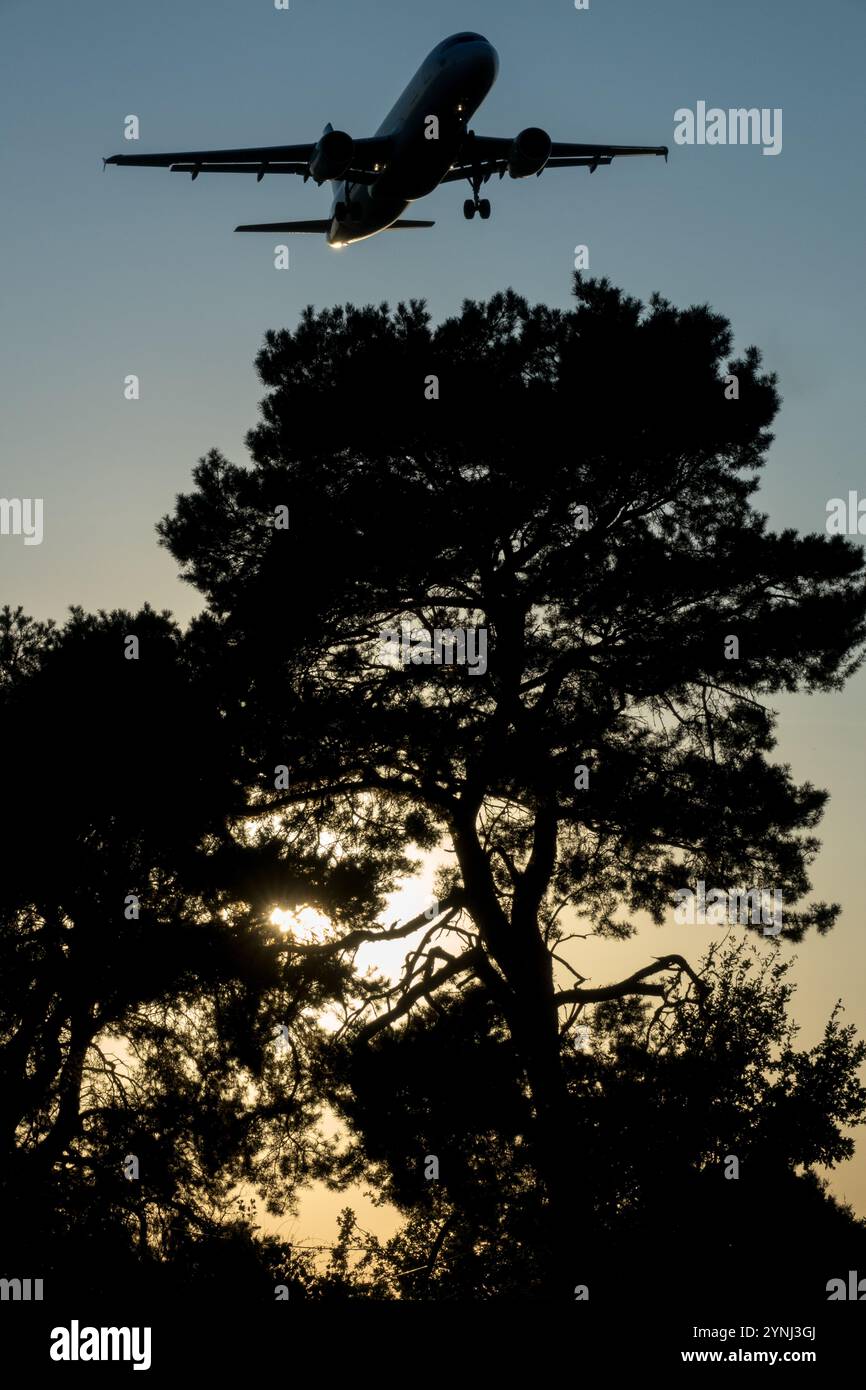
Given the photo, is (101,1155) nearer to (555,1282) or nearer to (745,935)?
(555,1282)

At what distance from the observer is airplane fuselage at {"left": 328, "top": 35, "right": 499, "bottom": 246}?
1817 cm

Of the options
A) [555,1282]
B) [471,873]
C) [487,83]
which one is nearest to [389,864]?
[471,873]

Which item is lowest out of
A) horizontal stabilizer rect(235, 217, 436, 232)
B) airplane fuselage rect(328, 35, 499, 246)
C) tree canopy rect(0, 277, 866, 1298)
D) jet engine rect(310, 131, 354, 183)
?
tree canopy rect(0, 277, 866, 1298)

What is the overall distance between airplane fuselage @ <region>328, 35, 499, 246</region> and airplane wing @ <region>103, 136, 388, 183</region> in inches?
11.9

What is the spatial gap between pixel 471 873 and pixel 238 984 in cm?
300

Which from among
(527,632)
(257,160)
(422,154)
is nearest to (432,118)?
(422,154)

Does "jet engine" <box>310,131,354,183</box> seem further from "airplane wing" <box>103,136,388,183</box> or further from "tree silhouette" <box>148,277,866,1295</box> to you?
"tree silhouette" <box>148,277,866,1295</box>

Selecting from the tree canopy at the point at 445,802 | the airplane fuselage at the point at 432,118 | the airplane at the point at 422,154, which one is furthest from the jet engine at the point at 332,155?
the tree canopy at the point at 445,802

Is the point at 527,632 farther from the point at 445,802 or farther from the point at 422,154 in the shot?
the point at 422,154

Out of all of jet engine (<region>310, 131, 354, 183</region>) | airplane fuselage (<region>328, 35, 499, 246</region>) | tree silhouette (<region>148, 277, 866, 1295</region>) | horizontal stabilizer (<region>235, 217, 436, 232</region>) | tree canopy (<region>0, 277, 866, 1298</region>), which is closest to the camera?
tree canopy (<region>0, 277, 866, 1298</region>)

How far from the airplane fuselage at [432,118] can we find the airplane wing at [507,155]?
90 cm

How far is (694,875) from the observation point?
14602mm

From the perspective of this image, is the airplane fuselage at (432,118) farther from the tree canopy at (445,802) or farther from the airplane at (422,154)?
the tree canopy at (445,802)

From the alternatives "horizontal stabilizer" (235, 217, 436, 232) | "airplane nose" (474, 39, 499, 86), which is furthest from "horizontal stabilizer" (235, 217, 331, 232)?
"airplane nose" (474, 39, 499, 86)
